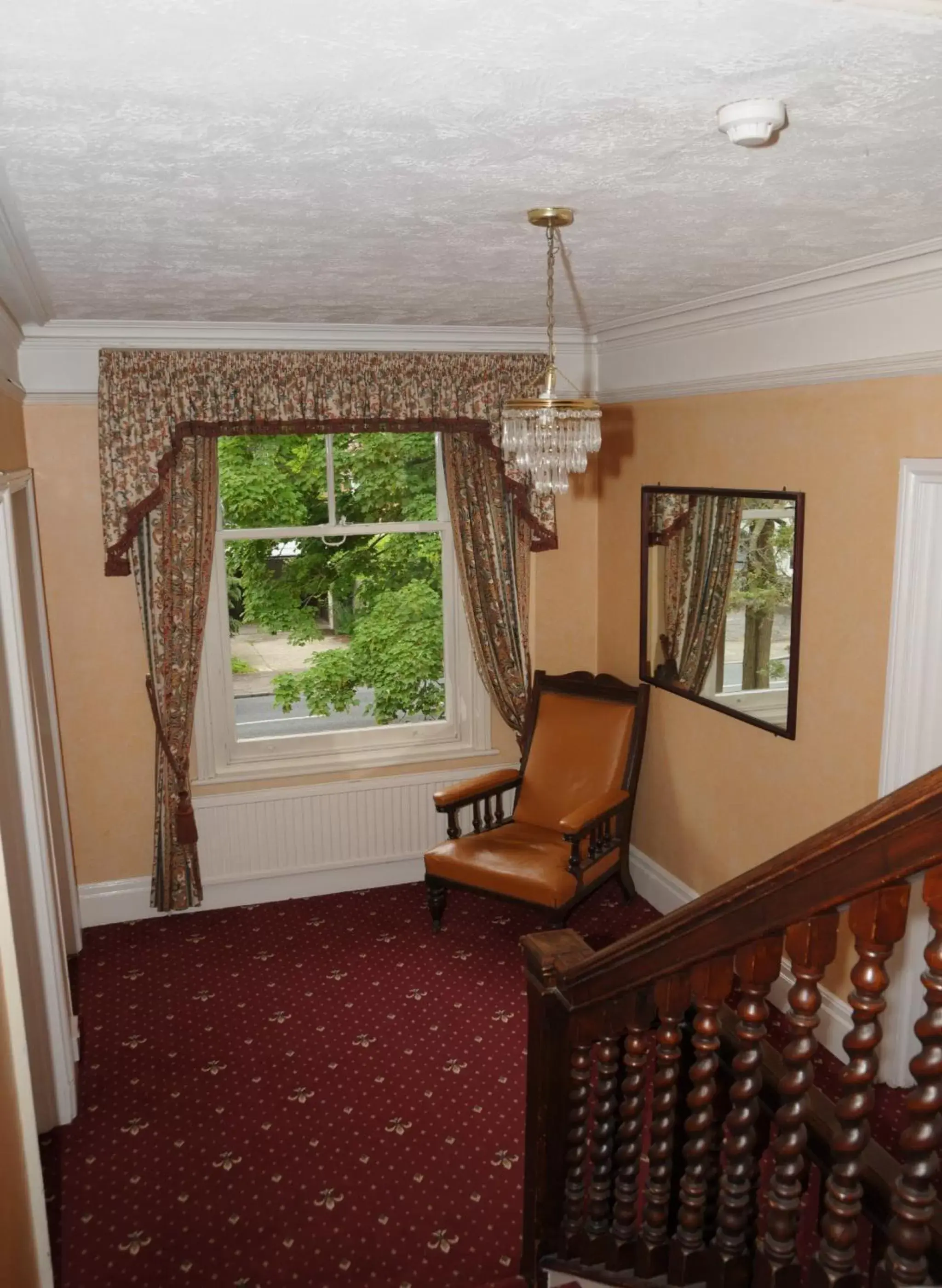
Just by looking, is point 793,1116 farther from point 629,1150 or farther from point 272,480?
point 272,480

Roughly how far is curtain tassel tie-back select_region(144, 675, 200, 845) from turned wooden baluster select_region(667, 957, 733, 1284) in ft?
11.6

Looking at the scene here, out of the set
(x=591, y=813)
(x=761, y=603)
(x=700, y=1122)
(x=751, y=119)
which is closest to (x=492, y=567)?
(x=591, y=813)

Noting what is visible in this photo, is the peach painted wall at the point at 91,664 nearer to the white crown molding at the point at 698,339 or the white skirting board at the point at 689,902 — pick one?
the white crown molding at the point at 698,339

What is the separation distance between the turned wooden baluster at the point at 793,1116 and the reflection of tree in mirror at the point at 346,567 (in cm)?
402

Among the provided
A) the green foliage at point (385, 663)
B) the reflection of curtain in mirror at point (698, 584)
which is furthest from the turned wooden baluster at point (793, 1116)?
the green foliage at point (385, 663)

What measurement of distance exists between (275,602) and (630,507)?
186cm

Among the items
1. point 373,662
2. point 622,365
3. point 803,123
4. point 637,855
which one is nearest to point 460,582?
point 373,662

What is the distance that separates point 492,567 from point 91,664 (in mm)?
1999

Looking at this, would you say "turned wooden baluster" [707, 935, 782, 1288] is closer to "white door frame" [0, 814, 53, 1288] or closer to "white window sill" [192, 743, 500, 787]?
"white door frame" [0, 814, 53, 1288]

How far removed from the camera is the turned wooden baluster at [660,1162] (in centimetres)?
183

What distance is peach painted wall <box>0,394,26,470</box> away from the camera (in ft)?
11.6

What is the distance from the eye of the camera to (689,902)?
3.50 meters

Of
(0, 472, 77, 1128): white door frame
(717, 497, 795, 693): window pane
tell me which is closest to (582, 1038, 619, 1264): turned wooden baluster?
(0, 472, 77, 1128): white door frame

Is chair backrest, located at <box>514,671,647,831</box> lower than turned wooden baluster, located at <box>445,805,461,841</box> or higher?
higher
